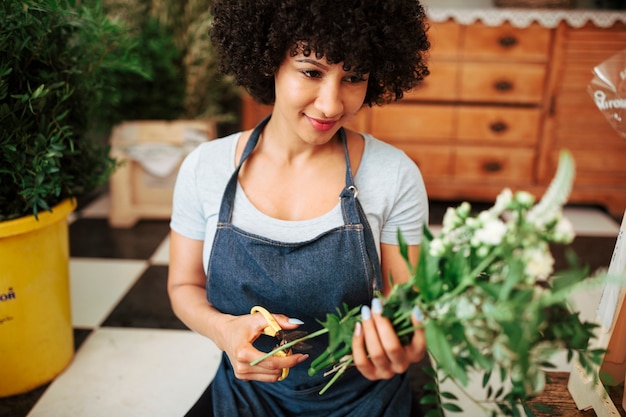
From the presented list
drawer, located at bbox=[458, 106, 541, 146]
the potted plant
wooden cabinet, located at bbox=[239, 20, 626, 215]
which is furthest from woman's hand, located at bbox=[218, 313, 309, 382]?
drawer, located at bbox=[458, 106, 541, 146]

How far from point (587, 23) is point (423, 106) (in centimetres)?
81

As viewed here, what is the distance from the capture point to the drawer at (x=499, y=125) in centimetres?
283

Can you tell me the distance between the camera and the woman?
0.94m

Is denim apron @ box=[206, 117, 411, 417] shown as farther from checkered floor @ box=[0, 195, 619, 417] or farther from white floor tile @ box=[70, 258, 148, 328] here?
white floor tile @ box=[70, 258, 148, 328]

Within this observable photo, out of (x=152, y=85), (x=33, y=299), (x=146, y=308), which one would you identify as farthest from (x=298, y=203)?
(x=152, y=85)

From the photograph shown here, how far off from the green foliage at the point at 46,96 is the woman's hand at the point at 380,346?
2.68 feet

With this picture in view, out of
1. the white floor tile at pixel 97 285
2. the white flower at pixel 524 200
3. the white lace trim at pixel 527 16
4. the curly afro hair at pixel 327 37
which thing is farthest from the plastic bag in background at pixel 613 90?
the white lace trim at pixel 527 16

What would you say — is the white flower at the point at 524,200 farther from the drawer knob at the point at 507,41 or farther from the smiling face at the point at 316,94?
the drawer knob at the point at 507,41

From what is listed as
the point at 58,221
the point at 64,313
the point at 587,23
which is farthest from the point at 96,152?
the point at 587,23

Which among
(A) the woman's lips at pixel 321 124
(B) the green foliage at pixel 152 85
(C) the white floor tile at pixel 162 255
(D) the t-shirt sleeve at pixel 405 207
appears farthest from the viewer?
(B) the green foliage at pixel 152 85

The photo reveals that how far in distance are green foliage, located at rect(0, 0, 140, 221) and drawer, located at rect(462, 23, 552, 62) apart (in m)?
1.78

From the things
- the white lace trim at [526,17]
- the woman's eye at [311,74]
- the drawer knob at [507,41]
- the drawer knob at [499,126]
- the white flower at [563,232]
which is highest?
the white lace trim at [526,17]

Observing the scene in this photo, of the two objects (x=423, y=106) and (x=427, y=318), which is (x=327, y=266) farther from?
(x=423, y=106)

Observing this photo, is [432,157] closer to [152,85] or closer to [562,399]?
[152,85]
